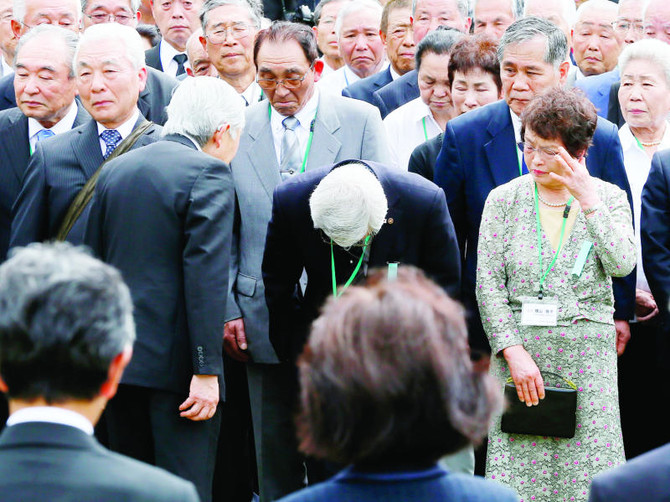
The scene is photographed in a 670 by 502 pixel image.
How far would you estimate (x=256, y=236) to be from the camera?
536cm

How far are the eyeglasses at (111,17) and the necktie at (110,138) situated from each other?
296 cm

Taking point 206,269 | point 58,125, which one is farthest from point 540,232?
point 58,125

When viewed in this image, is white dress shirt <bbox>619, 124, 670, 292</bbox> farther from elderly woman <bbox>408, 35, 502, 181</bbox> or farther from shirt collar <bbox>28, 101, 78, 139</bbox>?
shirt collar <bbox>28, 101, 78, 139</bbox>

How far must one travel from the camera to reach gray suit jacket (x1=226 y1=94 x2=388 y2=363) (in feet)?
17.4

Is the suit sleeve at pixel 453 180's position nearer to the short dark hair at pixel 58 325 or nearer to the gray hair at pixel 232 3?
the gray hair at pixel 232 3

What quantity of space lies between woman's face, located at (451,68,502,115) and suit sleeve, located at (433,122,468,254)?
618 mm

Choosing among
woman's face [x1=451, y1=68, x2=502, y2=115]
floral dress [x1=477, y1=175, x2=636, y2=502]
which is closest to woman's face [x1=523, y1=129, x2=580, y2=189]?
floral dress [x1=477, y1=175, x2=636, y2=502]

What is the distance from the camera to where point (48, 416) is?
84.8 inches

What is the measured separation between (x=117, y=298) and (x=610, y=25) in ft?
21.1

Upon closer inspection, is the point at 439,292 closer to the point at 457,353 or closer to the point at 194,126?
the point at 457,353

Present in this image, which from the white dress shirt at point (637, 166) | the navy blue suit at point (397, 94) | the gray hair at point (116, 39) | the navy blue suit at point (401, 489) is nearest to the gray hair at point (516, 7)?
the navy blue suit at point (397, 94)

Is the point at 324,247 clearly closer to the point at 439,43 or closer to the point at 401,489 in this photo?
the point at 439,43

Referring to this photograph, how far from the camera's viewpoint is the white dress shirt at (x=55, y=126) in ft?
18.7

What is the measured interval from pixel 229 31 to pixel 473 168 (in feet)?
6.85
